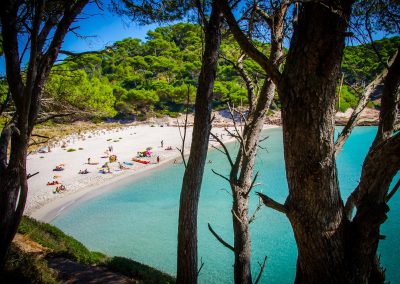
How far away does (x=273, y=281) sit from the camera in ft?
30.0

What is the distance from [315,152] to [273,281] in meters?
9.37

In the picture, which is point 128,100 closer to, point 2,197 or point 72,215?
point 72,215

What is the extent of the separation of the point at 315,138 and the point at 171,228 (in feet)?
40.3

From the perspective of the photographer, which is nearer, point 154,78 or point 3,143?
point 3,143

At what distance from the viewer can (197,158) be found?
9.99 feet

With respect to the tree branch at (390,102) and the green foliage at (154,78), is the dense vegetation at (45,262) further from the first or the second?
the green foliage at (154,78)

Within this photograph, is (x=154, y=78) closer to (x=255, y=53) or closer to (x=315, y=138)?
(x=255, y=53)

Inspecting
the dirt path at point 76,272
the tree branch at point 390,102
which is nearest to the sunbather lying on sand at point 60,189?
the dirt path at point 76,272

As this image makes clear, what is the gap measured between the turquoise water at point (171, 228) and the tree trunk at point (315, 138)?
331 inches

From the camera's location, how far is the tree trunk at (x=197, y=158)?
2.93 m

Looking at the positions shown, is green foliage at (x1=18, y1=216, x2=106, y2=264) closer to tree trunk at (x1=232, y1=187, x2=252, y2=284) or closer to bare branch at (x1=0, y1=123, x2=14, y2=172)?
bare branch at (x1=0, y1=123, x2=14, y2=172)

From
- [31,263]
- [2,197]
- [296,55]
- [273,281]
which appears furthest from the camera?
[273,281]

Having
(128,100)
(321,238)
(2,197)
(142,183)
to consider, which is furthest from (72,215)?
(128,100)

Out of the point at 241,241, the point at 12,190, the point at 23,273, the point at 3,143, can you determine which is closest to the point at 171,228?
the point at 23,273
